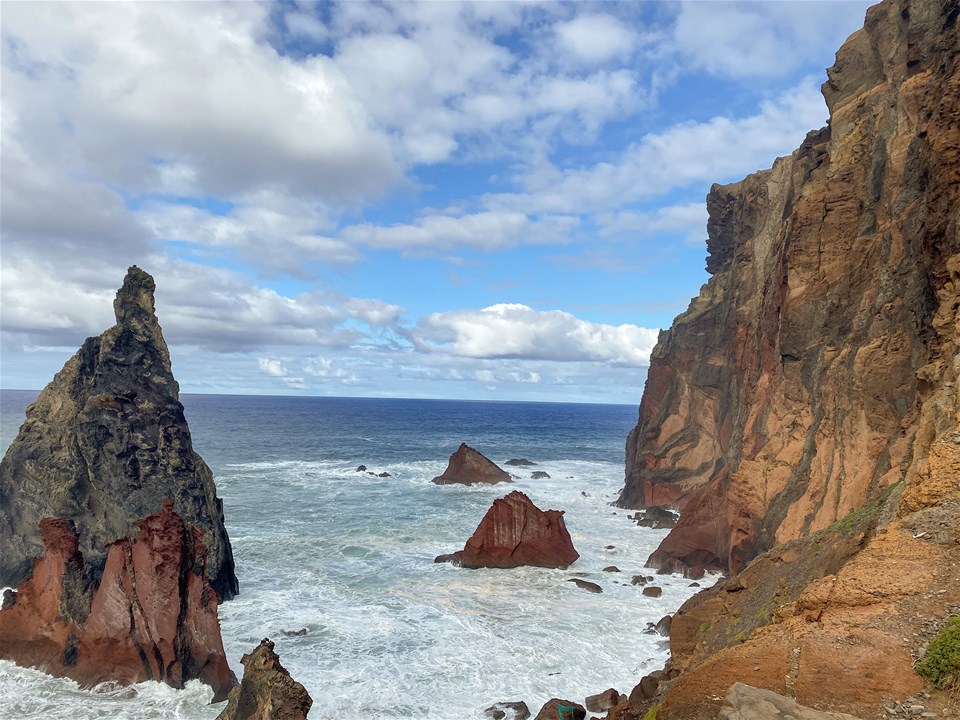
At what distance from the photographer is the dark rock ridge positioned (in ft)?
99.6

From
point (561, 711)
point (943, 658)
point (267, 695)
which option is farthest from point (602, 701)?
point (943, 658)

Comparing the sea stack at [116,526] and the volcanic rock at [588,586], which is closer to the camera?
the sea stack at [116,526]

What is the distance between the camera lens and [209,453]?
9344 centimetres

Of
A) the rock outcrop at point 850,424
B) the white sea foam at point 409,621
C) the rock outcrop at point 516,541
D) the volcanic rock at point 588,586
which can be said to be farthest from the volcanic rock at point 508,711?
the rock outcrop at point 516,541

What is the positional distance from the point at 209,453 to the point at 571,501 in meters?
61.3

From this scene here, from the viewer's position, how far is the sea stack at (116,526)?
2325 centimetres

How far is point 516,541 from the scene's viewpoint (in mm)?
37844

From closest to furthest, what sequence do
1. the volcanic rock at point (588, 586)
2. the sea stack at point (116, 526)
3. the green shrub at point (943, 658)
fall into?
the green shrub at point (943, 658), the sea stack at point (116, 526), the volcanic rock at point (588, 586)

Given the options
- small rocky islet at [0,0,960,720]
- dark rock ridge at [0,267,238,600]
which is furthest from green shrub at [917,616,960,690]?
dark rock ridge at [0,267,238,600]

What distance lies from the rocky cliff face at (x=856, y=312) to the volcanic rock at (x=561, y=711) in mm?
11503

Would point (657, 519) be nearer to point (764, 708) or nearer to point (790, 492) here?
point (790, 492)

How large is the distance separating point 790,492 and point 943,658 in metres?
19.8

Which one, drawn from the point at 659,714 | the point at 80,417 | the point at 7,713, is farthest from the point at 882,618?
the point at 80,417

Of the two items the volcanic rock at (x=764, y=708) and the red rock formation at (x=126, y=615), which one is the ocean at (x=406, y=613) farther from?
the volcanic rock at (x=764, y=708)
